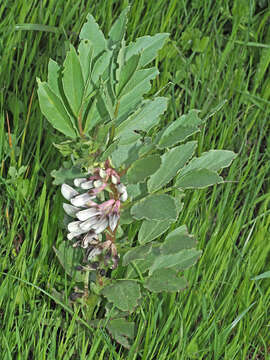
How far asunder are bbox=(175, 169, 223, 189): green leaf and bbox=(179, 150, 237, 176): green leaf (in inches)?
1.5

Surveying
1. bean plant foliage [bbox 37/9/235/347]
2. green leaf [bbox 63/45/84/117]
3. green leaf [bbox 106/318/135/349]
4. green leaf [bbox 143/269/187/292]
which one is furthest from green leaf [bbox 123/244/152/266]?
green leaf [bbox 63/45/84/117]

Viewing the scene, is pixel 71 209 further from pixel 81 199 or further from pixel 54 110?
pixel 54 110

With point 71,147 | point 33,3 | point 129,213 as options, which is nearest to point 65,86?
point 71,147

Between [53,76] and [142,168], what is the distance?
0.87ft

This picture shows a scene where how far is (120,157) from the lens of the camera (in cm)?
144

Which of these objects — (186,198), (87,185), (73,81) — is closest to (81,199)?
(87,185)

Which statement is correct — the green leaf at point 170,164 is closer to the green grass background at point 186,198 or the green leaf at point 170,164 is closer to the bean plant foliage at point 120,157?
the bean plant foliage at point 120,157

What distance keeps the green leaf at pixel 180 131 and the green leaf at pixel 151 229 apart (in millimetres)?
251

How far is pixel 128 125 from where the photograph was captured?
1353mm

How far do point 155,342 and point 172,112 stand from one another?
2.66 ft

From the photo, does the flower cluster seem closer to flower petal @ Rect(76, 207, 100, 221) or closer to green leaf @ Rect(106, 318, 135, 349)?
flower petal @ Rect(76, 207, 100, 221)

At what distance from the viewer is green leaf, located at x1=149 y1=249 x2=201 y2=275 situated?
156cm

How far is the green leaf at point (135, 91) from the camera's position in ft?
4.31

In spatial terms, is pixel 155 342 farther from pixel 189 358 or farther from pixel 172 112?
pixel 172 112
